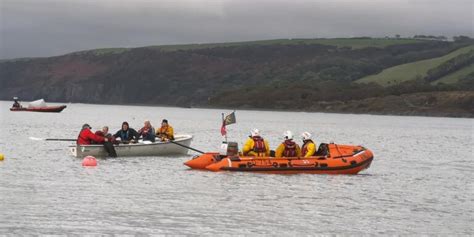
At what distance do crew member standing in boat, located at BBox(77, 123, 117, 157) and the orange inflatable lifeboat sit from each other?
19.8ft

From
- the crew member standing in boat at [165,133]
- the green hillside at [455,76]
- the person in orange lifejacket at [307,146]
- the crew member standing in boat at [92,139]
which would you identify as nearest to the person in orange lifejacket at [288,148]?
the person in orange lifejacket at [307,146]

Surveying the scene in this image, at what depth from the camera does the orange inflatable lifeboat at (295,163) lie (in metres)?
35.2

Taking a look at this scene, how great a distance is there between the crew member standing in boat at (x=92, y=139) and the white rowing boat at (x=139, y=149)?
0.22 m

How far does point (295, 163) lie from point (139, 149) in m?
10.8

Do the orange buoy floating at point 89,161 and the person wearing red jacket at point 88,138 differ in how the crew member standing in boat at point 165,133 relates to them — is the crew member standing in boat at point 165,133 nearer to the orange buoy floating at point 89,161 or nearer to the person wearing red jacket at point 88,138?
the person wearing red jacket at point 88,138

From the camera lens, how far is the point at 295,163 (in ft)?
116

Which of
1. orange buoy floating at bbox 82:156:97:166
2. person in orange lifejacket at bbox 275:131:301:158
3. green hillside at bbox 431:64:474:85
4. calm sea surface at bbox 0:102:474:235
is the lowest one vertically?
calm sea surface at bbox 0:102:474:235

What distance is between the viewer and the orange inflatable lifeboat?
35188 millimetres

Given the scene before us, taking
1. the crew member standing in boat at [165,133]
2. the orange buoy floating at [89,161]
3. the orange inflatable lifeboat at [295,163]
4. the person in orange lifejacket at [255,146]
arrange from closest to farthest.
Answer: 1. the orange inflatable lifeboat at [295,163]
2. the person in orange lifejacket at [255,146]
3. the orange buoy floating at [89,161]
4. the crew member standing in boat at [165,133]

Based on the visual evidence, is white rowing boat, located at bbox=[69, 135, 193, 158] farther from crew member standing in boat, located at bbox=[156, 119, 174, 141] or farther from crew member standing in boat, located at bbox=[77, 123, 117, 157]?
crew member standing in boat, located at bbox=[156, 119, 174, 141]

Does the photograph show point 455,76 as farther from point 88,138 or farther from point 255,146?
point 255,146

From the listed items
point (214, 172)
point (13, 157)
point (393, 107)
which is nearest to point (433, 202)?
point (214, 172)

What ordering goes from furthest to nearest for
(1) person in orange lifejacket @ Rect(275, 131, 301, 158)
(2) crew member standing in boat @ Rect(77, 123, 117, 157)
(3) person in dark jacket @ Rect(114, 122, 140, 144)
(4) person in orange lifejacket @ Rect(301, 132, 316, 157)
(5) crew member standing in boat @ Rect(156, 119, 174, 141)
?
(5) crew member standing in boat @ Rect(156, 119, 174, 141)
(3) person in dark jacket @ Rect(114, 122, 140, 144)
(2) crew member standing in boat @ Rect(77, 123, 117, 157)
(4) person in orange lifejacket @ Rect(301, 132, 316, 157)
(1) person in orange lifejacket @ Rect(275, 131, 301, 158)

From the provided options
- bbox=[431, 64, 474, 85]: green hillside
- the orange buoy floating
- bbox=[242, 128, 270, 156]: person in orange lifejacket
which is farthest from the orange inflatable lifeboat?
bbox=[431, 64, 474, 85]: green hillside
